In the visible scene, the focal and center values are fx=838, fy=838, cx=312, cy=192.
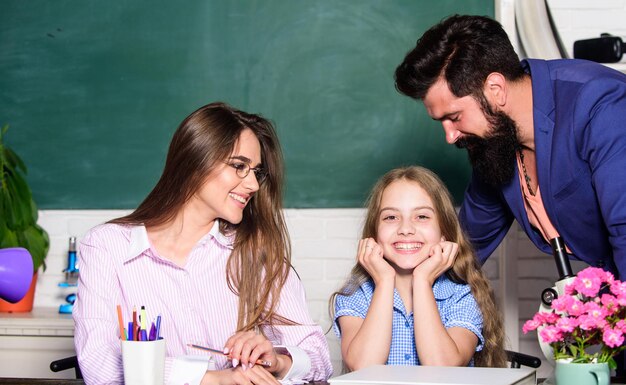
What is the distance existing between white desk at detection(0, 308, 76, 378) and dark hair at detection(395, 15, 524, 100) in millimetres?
1428

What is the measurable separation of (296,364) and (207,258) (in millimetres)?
384

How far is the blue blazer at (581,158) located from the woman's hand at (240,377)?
784mm

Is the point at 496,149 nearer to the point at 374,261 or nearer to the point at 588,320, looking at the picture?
the point at 374,261

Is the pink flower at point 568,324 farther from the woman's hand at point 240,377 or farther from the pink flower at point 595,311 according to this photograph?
the woman's hand at point 240,377

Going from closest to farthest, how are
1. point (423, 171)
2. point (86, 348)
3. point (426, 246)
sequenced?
point (86, 348)
point (426, 246)
point (423, 171)

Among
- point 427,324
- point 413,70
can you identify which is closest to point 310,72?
point 413,70

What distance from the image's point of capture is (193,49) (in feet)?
10.1

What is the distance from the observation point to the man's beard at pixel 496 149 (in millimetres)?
2145

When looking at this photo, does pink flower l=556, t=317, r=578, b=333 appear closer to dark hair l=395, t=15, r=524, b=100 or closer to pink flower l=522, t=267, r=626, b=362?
pink flower l=522, t=267, r=626, b=362

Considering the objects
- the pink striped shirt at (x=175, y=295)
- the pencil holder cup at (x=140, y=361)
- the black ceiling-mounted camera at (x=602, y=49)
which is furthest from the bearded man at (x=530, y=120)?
the pencil holder cup at (x=140, y=361)

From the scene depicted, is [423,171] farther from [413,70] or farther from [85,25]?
[85,25]

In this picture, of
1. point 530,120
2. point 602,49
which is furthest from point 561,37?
point 530,120

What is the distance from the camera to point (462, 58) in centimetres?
213

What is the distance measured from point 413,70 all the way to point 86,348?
1071 mm
